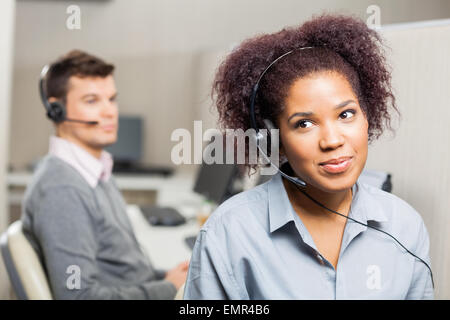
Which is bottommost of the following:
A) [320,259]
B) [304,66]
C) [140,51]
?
[320,259]

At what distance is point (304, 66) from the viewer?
2.17 ft

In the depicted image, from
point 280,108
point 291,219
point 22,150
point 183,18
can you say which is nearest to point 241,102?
point 280,108

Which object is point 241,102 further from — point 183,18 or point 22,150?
point 22,150

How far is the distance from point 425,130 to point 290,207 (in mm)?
374

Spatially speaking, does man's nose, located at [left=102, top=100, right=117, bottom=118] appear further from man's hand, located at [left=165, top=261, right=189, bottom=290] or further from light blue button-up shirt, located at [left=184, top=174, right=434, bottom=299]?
light blue button-up shirt, located at [left=184, top=174, right=434, bottom=299]

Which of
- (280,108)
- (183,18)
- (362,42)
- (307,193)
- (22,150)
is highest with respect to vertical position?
(183,18)

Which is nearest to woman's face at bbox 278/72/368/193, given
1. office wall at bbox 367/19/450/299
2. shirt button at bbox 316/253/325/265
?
shirt button at bbox 316/253/325/265

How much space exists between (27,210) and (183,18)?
252 cm

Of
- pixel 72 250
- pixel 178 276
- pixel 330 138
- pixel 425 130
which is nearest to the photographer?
pixel 330 138

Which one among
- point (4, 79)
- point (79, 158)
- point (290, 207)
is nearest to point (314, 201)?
point (290, 207)

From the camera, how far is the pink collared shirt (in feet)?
4.36

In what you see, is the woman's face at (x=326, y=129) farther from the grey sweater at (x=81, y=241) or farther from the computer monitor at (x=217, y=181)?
the computer monitor at (x=217, y=181)

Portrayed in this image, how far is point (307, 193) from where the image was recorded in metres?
0.72

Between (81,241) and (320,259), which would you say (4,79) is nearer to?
(81,241)
